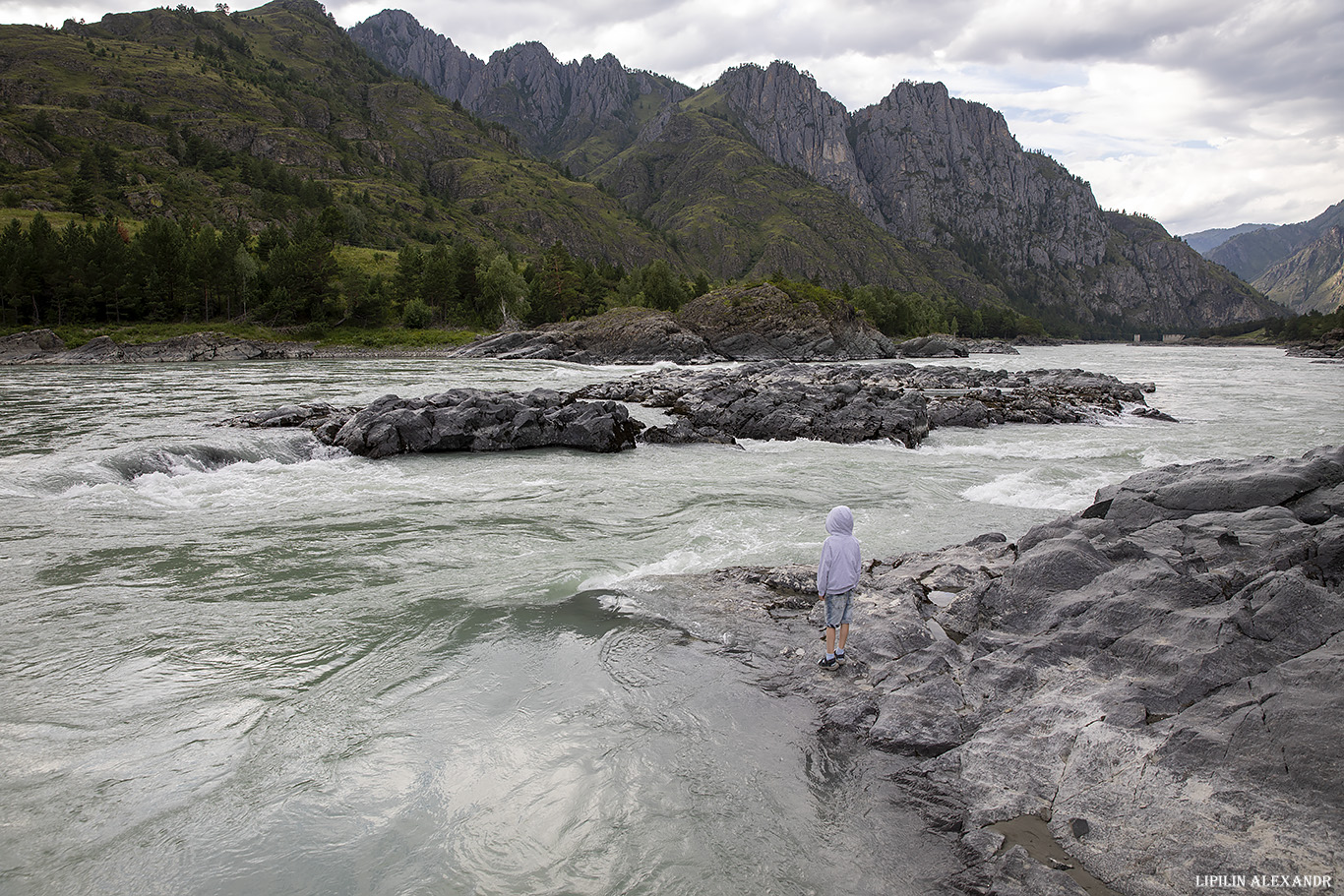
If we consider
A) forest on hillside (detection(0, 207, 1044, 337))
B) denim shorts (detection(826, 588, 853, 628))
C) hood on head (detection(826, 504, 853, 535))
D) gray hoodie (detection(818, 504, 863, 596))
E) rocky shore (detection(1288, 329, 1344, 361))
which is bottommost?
denim shorts (detection(826, 588, 853, 628))

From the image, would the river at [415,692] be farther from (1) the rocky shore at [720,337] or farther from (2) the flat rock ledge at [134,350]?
(1) the rocky shore at [720,337]

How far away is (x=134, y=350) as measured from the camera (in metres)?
72.4

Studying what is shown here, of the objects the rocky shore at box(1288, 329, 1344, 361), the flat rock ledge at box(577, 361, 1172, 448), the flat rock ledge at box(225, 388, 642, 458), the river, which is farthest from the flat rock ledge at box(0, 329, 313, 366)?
the rocky shore at box(1288, 329, 1344, 361)

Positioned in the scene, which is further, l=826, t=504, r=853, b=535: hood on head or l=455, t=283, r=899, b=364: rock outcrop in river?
l=455, t=283, r=899, b=364: rock outcrop in river

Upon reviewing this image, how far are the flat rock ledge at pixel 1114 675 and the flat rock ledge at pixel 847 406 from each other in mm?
17990

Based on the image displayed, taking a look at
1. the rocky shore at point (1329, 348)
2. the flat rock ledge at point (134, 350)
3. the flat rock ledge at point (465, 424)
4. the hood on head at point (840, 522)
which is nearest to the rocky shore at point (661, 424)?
the flat rock ledge at point (465, 424)

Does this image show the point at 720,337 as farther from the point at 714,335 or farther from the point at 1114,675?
the point at 1114,675

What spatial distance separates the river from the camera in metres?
6.00

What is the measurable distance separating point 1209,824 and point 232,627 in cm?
1280

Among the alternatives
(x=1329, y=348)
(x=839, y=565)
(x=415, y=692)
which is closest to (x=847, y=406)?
(x=839, y=565)

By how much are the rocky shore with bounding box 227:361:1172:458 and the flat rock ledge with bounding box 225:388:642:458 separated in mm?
43

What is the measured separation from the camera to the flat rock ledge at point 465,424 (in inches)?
1019

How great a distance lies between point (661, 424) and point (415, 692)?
2566 cm

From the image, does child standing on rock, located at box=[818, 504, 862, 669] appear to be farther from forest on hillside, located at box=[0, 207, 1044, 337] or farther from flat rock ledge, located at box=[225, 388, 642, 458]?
forest on hillside, located at box=[0, 207, 1044, 337]
